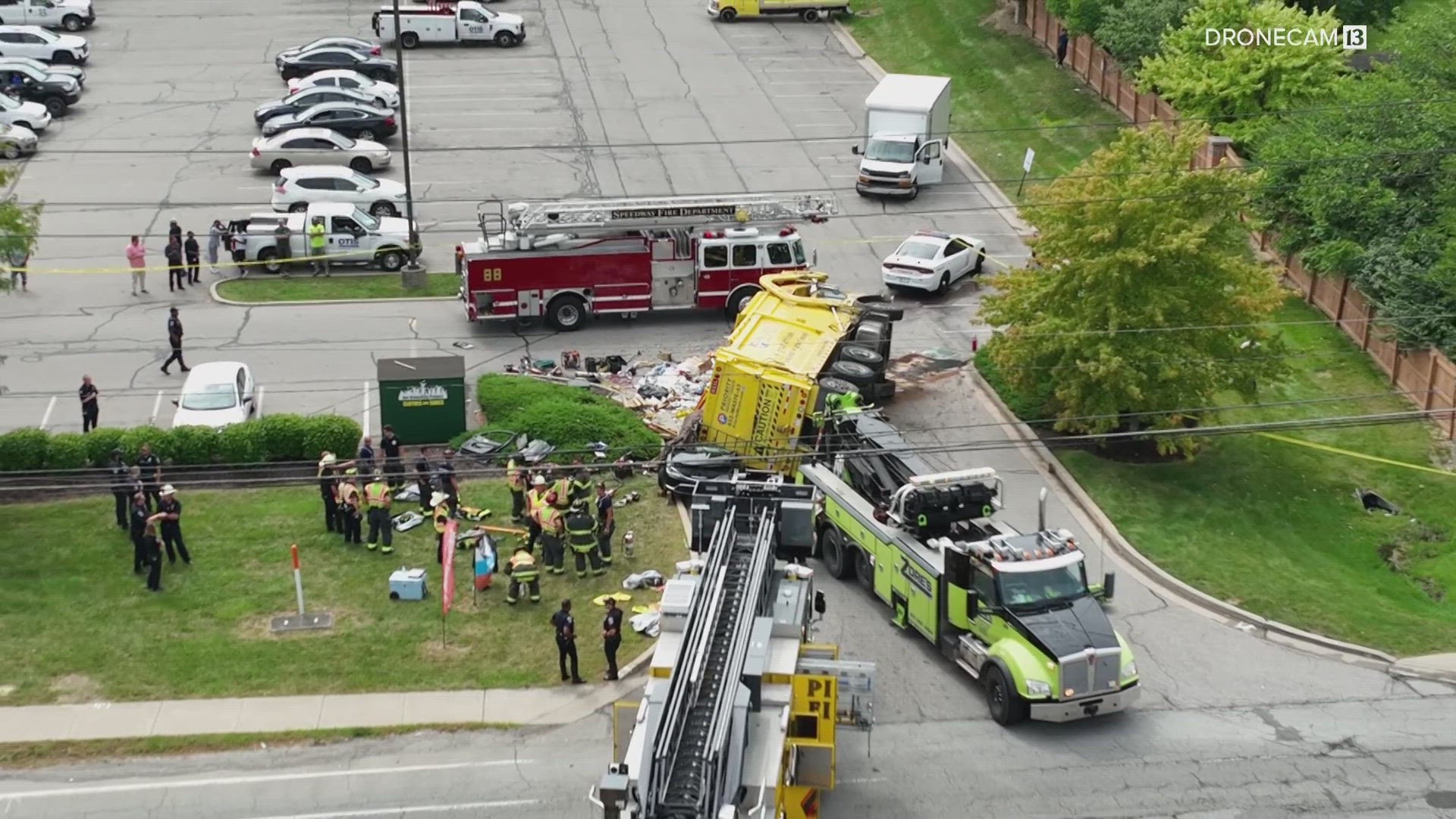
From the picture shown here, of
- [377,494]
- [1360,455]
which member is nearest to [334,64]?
[377,494]

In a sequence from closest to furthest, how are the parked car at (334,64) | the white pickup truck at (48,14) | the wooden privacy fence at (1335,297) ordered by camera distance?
1. the wooden privacy fence at (1335,297)
2. the parked car at (334,64)
3. the white pickup truck at (48,14)

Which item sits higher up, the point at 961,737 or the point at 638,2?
the point at 638,2

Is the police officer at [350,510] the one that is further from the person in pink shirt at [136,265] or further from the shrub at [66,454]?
the person in pink shirt at [136,265]

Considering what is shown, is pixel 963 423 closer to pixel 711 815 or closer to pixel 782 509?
pixel 782 509

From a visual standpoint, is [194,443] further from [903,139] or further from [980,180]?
[980,180]

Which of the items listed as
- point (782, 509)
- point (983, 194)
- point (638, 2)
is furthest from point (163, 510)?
point (638, 2)

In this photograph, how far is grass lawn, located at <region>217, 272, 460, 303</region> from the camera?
4066 cm

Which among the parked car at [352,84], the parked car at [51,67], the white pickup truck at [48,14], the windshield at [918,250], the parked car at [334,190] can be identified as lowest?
the windshield at [918,250]

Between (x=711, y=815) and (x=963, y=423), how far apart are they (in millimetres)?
18726

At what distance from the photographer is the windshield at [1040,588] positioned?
938 inches

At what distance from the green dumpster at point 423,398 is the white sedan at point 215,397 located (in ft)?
8.93

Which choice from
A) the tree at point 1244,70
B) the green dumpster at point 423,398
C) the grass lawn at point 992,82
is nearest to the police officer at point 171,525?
the green dumpster at point 423,398

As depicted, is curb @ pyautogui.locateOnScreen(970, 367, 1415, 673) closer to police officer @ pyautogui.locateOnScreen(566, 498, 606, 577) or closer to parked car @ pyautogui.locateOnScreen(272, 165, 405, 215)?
police officer @ pyautogui.locateOnScreen(566, 498, 606, 577)

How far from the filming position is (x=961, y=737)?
23656mm
